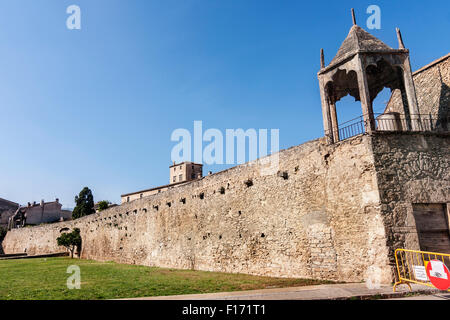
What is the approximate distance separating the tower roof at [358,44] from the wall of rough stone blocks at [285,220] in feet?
12.6

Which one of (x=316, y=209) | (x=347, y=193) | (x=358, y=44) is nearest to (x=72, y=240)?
(x=316, y=209)

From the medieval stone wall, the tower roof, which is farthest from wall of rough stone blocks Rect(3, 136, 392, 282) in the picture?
the medieval stone wall

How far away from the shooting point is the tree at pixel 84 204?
56197mm

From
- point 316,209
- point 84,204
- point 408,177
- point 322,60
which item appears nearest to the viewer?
point 408,177

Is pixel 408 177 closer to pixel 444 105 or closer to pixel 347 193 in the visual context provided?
pixel 347 193

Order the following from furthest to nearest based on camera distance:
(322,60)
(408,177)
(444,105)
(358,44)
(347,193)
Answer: (444,105)
(322,60)
(358,44)
(347,193)
(408,177)

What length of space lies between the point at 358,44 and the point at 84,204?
5579 centimetres

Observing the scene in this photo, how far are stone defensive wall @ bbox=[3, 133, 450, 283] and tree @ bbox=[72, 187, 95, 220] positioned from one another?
1593 inches

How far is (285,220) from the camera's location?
14266 millimetres

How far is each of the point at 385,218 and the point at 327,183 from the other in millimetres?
2686

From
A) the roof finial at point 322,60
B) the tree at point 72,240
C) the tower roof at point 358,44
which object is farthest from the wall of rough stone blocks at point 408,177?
the tree at point 72,240

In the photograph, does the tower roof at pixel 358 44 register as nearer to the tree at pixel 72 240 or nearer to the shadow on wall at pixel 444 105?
the shadow on wall at pixel 444 105
